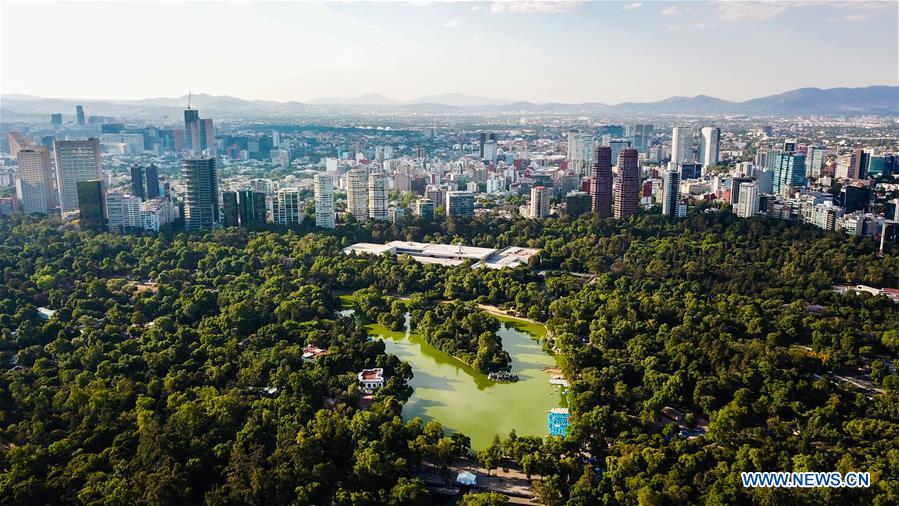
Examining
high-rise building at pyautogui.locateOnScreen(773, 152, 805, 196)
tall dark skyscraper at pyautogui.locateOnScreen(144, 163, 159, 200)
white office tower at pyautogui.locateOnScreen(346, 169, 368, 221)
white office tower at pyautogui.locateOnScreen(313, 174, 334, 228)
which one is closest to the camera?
white office tower at pyautogui.locateOnScreen(313, 174, 334, 228)

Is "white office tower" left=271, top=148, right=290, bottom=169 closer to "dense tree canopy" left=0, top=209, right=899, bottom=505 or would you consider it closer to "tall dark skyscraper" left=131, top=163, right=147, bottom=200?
"tall dark skyscraper" left=131, top=163, right=147, bottom=200

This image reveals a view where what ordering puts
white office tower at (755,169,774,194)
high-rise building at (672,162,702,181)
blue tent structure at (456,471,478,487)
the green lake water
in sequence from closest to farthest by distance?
blue tent structure at (456,471,478,487) < the green lake water < white office tower at (755,169,774,194) < high-rise building at (672,162,702,181)

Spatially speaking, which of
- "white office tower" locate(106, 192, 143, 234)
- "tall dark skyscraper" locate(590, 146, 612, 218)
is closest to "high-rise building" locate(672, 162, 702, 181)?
"tall dark skyscraper" locate(590, 146, 612, 218)

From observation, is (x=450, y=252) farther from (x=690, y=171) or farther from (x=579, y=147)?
(x=579, y=147)

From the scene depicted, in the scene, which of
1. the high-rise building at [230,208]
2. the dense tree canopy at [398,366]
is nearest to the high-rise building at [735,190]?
the dense tree canopy at [398,366]

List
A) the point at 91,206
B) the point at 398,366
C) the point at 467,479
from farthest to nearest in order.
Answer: the point at 91,206 → the point at 398,366 → the point at 467,479

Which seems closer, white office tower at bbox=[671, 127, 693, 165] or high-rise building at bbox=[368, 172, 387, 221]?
high-rise building at bbox=[368, 172, 387, 221]

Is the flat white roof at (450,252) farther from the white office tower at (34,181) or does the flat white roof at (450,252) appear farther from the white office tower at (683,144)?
the white office tower at (683,144)

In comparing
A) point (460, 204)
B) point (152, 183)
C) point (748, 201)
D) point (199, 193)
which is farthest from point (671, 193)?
point (152, 183)
